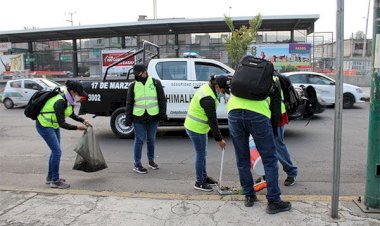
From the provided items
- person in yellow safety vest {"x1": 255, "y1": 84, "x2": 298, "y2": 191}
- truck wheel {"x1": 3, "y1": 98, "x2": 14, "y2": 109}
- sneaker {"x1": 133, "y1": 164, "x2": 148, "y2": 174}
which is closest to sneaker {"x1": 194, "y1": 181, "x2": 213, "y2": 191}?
person in yellow safety vest {"x1": 255, "y1": 84, "x2": 298, "y2": 191}

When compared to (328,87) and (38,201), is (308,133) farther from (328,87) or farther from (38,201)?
(38,201)

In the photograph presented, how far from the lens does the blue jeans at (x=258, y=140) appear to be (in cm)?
452

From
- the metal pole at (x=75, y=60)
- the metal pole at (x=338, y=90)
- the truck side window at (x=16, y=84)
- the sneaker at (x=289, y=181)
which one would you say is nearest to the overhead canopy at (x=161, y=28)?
the metal pole at (x=75, y=60)

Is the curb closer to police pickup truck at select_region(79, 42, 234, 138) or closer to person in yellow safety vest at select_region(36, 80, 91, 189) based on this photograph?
person in yellow safety vest at select_region(36, 80, 91, 189)

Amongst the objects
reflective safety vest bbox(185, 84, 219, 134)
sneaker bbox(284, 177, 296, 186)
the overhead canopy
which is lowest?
sneaker bbox(284, 177, 296, 186)

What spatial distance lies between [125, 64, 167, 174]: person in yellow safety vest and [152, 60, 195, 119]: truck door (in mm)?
3011

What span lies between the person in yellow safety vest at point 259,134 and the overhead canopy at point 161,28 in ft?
73.6

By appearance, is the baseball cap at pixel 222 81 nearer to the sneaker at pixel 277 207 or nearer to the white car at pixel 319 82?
the sneaker at pixel 277 207

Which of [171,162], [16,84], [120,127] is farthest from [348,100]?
[16,84]

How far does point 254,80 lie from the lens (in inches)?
175

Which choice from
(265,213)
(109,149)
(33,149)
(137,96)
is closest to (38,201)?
(137,96)

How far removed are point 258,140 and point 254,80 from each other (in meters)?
0.66

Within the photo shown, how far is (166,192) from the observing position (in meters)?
5.73

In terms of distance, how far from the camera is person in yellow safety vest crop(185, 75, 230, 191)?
5.33 m
